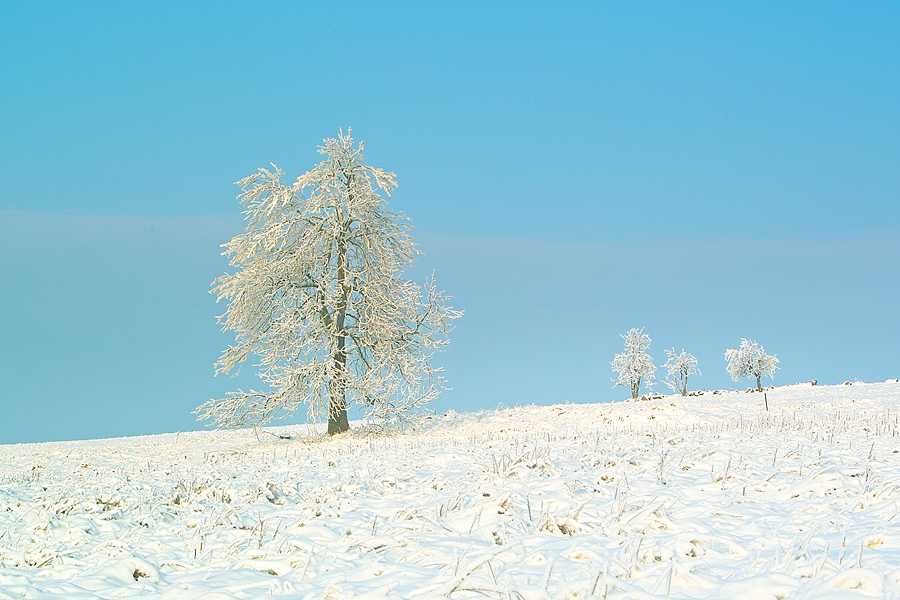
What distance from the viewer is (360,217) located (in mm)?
19891

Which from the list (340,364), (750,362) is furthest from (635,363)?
(340,364)

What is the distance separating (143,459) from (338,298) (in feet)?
22.9

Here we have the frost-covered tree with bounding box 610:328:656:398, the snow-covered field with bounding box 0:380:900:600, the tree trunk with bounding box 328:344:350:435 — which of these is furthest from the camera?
the frost-covered tree with bounding box 610:328:656:398

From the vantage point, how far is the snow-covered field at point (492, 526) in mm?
4543

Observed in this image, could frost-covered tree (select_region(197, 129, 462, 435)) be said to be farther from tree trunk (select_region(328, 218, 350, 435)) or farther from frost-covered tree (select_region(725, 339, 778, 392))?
frost-covered tree (select_region(725, 339, 778, 392))

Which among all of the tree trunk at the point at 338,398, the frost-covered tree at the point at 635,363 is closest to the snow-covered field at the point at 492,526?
the tree trunk at the point at 338,398

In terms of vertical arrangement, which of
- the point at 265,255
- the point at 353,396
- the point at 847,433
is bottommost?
the point at 847,433

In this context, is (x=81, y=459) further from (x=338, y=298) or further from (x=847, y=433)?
(x=847, y=433)

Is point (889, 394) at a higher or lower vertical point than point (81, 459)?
higher

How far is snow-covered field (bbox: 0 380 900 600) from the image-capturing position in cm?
454

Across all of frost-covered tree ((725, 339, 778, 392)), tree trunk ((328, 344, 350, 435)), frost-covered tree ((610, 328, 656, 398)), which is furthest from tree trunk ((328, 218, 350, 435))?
frost-covered tree ((725, 339, 778, 392))

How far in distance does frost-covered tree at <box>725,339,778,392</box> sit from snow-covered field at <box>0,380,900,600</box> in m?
45.2

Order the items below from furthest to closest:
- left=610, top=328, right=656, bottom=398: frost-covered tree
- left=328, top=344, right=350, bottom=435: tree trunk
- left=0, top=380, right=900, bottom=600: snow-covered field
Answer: left=610, top=328, right=656, bottom=398: frost-covered tree, left=328, top=344, right=350, bottom=435: tree trunk, left=0, top=380, right=900, bottom=600: snow-covered field

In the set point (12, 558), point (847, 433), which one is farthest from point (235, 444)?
point (847, 433)
